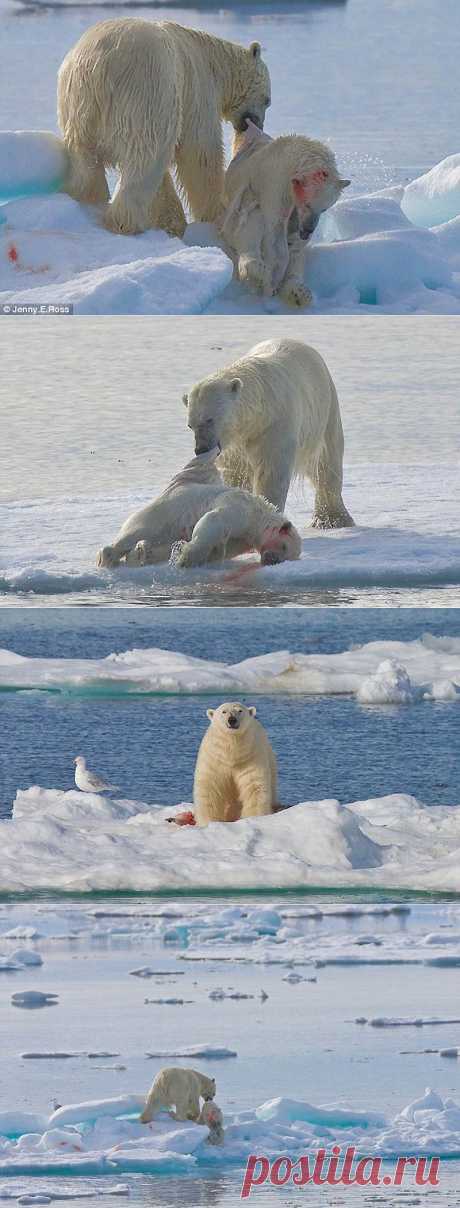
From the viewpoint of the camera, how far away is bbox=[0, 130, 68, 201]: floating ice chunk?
7.61 meters

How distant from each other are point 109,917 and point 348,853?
0.73m

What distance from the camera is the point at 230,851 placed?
208 inches

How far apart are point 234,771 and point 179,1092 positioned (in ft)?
7.08

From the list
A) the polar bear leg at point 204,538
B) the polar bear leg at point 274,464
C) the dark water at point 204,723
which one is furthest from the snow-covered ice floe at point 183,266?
the polar bear leg at point 204,538

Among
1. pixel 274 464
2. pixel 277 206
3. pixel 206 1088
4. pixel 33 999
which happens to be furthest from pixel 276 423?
pixel 206 1088

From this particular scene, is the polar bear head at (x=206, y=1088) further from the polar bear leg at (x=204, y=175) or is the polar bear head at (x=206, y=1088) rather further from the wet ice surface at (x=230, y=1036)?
the polar bear leg at (x=204, y=175)

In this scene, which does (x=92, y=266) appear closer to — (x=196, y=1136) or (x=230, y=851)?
(x=230, y=851)

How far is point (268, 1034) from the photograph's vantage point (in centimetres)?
393

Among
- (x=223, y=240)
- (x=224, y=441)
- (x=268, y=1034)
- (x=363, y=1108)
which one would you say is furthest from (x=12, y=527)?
(x=363, y=1108)

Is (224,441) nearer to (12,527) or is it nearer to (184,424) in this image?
(12,527)

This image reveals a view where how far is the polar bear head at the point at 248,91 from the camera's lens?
7.53m

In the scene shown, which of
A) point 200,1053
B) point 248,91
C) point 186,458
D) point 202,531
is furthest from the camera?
point 248,91

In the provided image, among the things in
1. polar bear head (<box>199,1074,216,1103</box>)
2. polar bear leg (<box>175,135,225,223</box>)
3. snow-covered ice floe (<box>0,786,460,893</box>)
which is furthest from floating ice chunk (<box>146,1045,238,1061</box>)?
polar bear leg (<box>175,135,225,223</box>)

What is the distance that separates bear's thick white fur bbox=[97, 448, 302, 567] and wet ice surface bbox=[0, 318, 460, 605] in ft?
0.16
